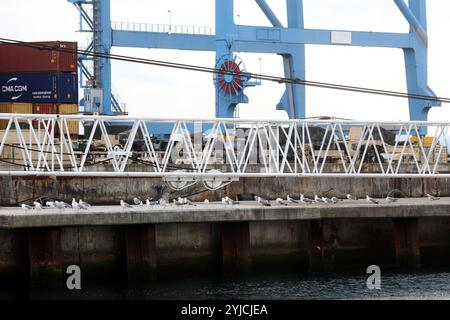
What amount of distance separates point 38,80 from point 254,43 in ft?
49.5

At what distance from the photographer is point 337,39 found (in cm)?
7312

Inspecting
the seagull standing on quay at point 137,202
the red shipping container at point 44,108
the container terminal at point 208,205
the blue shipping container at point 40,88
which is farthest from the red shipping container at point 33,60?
the seagull standing on quay at point 137,202

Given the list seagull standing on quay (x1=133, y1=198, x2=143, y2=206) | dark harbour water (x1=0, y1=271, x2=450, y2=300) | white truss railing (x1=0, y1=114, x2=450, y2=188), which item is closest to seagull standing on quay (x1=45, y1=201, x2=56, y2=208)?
white truss railing (x1=0, y1=114, x2=450, y2=188)

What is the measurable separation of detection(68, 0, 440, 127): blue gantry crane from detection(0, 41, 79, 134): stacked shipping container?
5497mm

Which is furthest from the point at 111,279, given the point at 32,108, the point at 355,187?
the point at 32,108

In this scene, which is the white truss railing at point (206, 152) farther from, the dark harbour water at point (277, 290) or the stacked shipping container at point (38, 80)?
Answer: the dark harbour water at point (277, 290)

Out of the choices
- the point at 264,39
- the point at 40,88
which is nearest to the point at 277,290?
the point at 40,88

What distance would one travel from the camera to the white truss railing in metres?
38.4

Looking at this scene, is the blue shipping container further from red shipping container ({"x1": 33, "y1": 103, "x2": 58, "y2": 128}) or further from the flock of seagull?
the flock of seagull

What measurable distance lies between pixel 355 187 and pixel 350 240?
16.1 ft

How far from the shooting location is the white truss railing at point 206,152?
126 feet

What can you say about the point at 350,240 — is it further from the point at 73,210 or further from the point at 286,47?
the point at 286,47

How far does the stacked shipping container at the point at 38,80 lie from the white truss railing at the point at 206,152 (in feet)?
5.03

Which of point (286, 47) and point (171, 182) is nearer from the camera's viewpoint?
point (171, 182)
